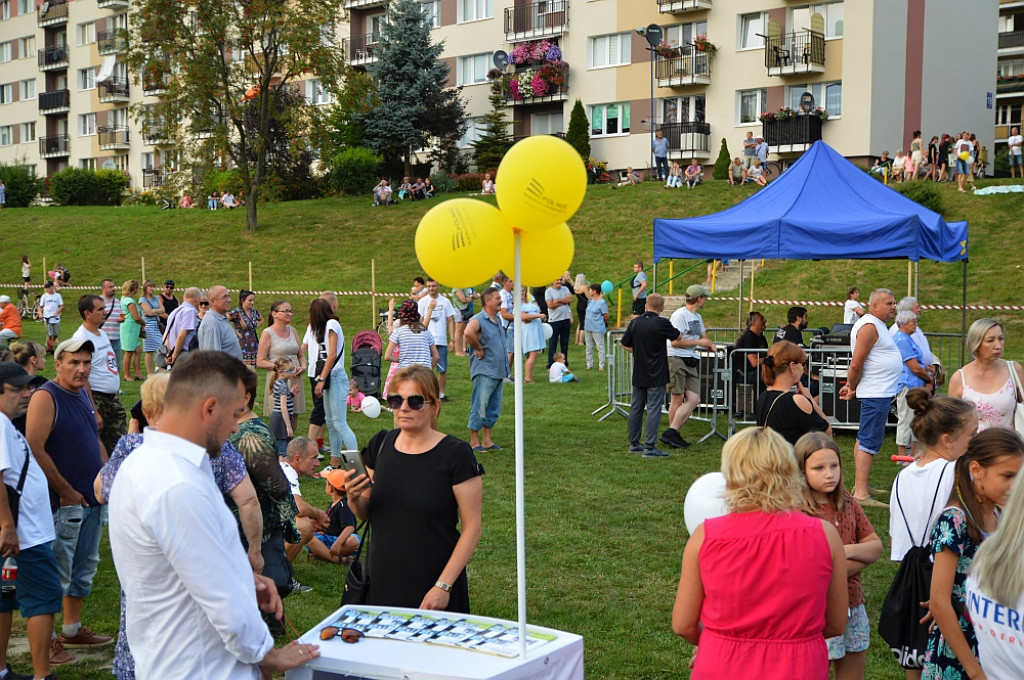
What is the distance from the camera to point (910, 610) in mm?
3951

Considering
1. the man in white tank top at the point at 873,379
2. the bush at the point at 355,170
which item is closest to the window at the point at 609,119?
the bush at the point at 355,170

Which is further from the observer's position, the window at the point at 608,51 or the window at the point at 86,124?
the window at the point at 86,124

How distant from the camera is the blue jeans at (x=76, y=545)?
222 inches

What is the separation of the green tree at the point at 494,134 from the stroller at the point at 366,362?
103 ft

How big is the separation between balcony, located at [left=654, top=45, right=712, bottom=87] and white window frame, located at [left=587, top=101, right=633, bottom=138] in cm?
228

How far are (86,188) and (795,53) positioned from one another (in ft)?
125

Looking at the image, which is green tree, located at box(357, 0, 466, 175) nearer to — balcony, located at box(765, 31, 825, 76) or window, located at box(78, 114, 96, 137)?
balcony, located at box(765, 31, 825, 76)

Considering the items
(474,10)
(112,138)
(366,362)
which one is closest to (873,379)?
(366,362)

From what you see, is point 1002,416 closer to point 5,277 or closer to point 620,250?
point 620,250

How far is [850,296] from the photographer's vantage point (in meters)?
16.9

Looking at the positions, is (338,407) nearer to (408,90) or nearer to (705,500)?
(705,500)

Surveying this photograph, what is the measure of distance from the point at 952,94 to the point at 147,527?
136 feet

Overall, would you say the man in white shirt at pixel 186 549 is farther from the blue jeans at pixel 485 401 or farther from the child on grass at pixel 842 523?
the blue jeans at pixel 485 401

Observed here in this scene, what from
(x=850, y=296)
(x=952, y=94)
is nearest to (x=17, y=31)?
(x=952, y=94)
